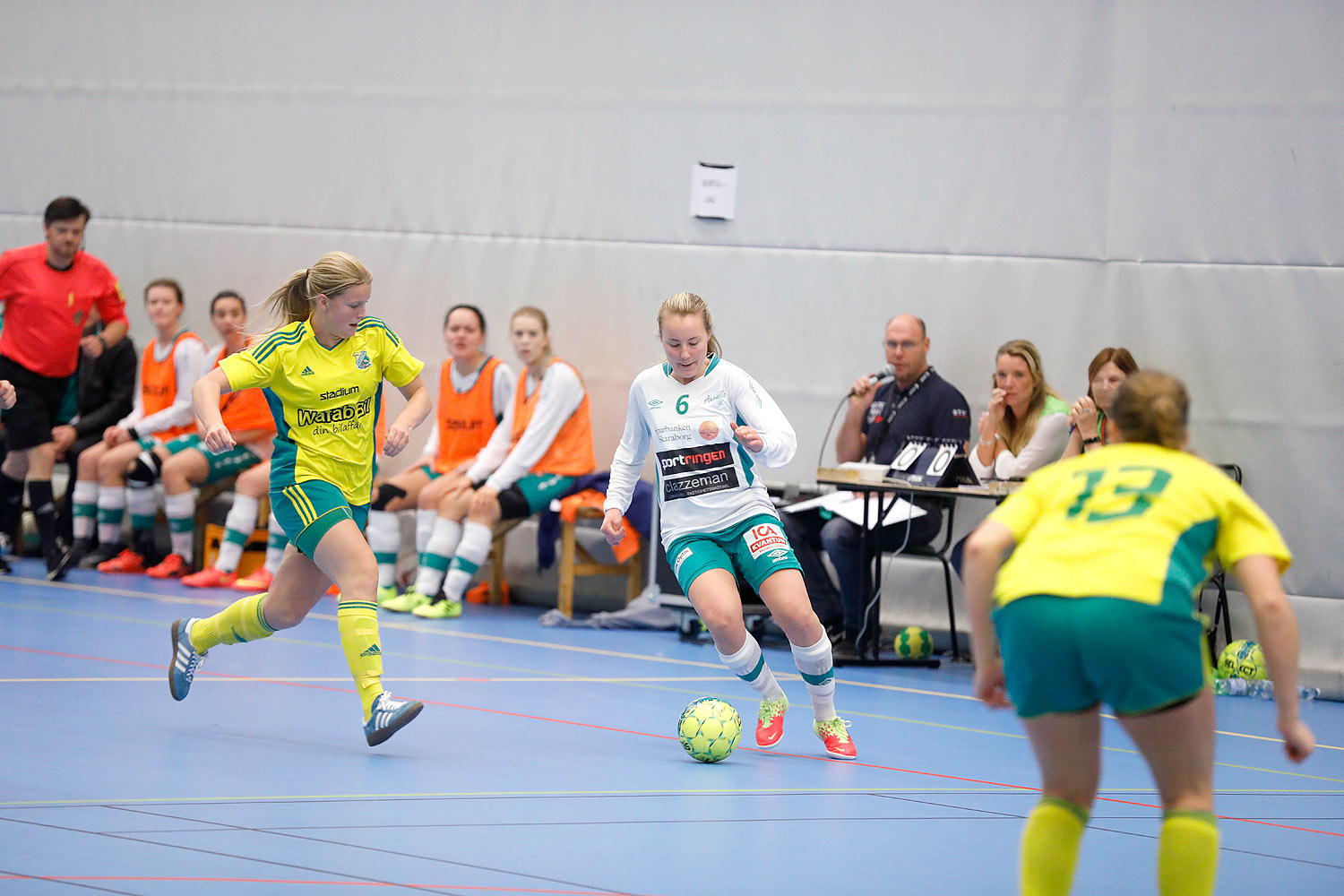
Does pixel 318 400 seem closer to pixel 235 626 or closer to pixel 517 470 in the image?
pixel 235 626

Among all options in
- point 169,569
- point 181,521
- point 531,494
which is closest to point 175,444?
point 181,521

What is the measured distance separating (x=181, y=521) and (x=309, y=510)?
5.06 metres

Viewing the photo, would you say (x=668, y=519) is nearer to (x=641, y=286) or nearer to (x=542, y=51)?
(x=641, y=286)

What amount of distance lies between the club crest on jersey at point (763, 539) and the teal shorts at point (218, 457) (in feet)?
17.7

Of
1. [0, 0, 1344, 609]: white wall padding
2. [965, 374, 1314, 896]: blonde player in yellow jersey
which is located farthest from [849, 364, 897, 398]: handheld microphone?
[965, 374, 1314, 896]: blonde player in yellow jersey

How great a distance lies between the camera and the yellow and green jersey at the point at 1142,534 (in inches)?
105

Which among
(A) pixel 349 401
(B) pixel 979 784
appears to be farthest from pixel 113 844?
(B) pixel 979 784

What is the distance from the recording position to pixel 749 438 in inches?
193

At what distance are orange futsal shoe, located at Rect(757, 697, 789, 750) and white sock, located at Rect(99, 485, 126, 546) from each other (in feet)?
19.4

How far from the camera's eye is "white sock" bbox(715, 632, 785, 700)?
5.08 m

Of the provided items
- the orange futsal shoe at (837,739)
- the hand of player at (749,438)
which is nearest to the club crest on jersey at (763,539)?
the hand of player at (749,438)

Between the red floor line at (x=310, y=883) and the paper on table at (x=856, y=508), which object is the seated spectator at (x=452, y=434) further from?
the red floor line at (x=310, y=883)

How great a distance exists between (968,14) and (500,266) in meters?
3.47

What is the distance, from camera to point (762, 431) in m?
5.09
